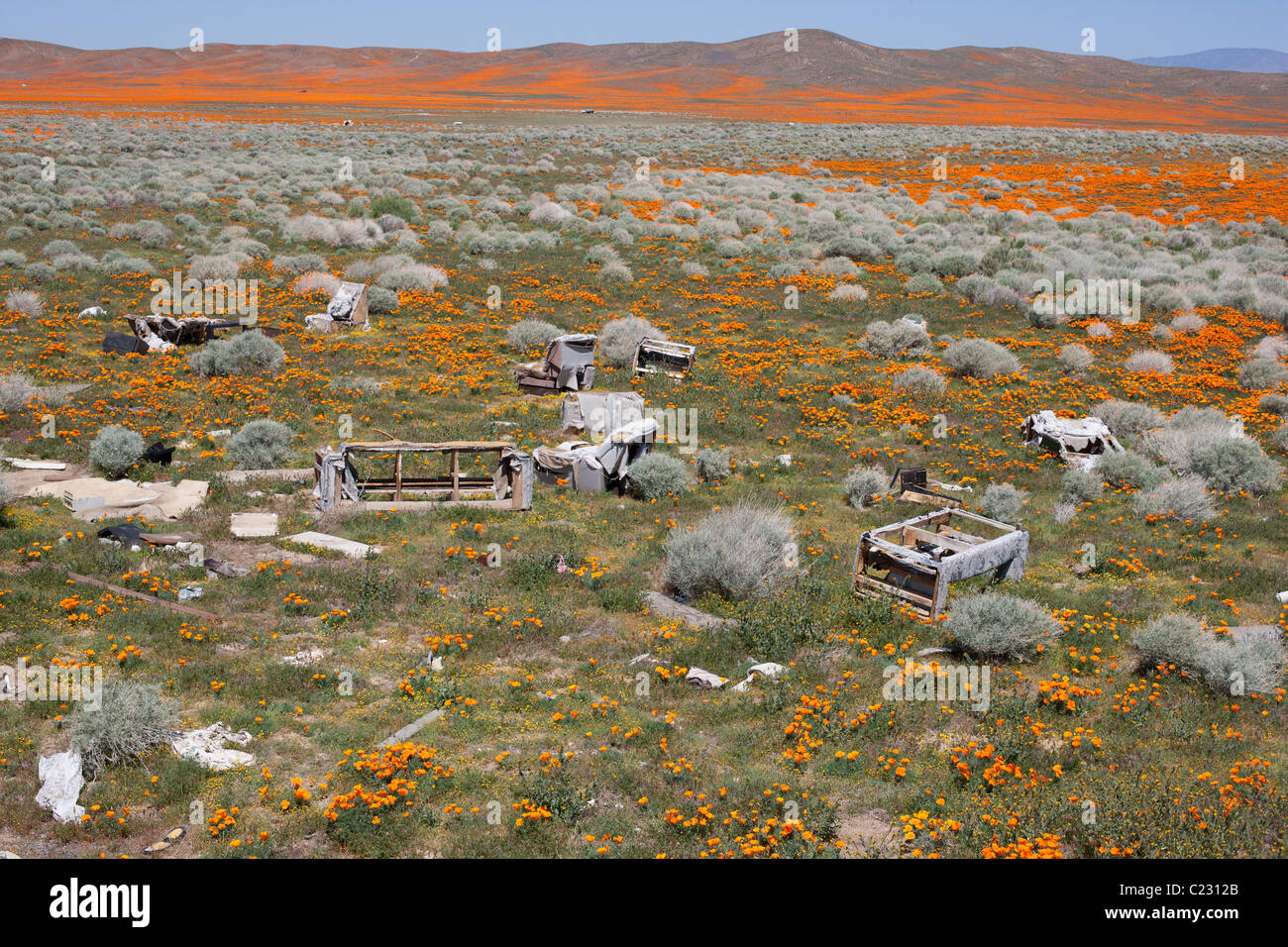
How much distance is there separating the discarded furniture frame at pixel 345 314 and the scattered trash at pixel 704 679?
15869 millimetres

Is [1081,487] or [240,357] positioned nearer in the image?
[1081,487]

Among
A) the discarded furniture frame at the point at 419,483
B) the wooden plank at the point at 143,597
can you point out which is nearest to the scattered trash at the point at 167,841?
the wooden plank at the point at 143,597

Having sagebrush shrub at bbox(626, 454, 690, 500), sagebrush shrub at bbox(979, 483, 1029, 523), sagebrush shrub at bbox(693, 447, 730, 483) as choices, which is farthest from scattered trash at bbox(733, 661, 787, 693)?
sagebrush shrub at bbox(693, 447, 730, 483)

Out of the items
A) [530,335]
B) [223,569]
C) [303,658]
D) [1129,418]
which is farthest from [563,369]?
[1129,418]

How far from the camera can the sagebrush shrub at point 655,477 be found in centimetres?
1351

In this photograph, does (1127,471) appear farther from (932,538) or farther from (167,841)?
(167,841)

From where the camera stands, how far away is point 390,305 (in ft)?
76.8

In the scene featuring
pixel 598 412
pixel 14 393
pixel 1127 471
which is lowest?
pixel 1127 471

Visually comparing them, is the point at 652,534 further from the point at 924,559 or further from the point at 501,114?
the point at 501,114

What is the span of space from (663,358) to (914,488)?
792 cm

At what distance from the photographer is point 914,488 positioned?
13.5m

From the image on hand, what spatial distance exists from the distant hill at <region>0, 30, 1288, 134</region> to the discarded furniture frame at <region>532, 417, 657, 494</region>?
85770mm

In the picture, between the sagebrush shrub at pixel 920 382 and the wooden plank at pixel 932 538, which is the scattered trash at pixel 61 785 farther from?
the sagebrush shrub at pixel 920 382
